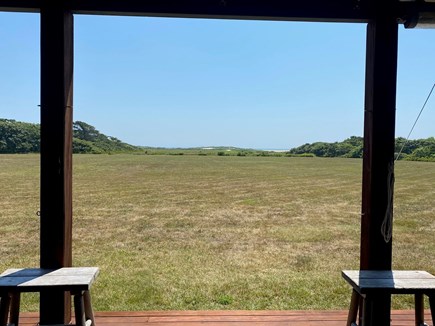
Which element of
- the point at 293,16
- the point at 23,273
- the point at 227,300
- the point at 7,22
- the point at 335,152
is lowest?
the point at 227,300

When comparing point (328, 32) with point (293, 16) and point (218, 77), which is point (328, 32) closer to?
point (293, 16)

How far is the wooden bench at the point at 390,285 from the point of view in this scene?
148 centimetres

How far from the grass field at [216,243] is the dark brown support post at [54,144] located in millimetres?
812

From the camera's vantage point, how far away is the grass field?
2580 mm

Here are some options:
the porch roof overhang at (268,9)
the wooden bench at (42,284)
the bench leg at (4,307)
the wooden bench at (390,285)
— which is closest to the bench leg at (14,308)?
the wooden bench at (42,284)

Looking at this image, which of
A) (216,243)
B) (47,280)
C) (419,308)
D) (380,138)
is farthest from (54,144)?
(216,243)

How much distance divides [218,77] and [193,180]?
3407mm

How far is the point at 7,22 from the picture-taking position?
216 centimetres

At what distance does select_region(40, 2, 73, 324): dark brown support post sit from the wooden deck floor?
1.02 ft

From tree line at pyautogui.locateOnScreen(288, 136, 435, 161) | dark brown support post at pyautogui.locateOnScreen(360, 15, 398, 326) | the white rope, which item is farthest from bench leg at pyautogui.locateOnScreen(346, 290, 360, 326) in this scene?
tree line at pyautogui.locateOnScreen(288, 136, 435, 161)

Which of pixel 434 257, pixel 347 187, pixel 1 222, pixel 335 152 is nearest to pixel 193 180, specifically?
pixel 347 187

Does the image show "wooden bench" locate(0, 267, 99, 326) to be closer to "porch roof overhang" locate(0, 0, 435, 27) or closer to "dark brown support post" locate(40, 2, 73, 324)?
"dark brown support post" locate(40, 2, 73, 324)

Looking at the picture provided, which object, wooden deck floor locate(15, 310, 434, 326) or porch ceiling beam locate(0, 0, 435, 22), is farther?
wooden deck floor locate(15, 310, 434, 326)

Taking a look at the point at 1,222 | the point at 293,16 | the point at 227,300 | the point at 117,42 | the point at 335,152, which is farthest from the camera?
the point at 335,152
